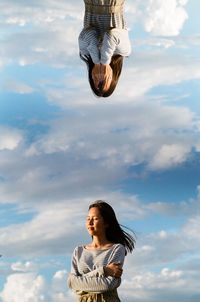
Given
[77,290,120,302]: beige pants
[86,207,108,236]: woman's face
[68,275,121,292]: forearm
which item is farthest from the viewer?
[86,207,108,236]: woman's face

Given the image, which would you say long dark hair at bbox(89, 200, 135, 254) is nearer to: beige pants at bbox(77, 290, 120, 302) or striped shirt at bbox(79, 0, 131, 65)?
beige pants at bbox(77, 290, 120, 302)

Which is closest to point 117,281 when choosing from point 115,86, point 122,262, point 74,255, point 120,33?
point 122,262

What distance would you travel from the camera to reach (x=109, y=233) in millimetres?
6738

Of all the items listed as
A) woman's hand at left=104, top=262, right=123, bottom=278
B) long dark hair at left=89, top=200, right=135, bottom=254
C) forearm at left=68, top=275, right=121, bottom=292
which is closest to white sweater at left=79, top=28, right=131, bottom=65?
long dark hair at left=89, top=200, right=135, bottom=254

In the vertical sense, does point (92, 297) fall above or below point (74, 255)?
below

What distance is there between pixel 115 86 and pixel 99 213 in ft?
7.22

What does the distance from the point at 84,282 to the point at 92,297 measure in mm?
231

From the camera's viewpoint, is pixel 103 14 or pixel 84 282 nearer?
pixel 84 282

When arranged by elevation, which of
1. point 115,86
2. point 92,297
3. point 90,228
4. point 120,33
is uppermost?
point 120,33

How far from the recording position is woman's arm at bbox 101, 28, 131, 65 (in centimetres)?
767

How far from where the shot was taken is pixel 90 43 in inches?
307

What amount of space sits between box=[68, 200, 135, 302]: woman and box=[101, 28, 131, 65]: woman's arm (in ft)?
7.59

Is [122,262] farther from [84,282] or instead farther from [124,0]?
[124,0]

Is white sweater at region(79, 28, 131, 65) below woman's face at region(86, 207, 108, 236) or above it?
above
